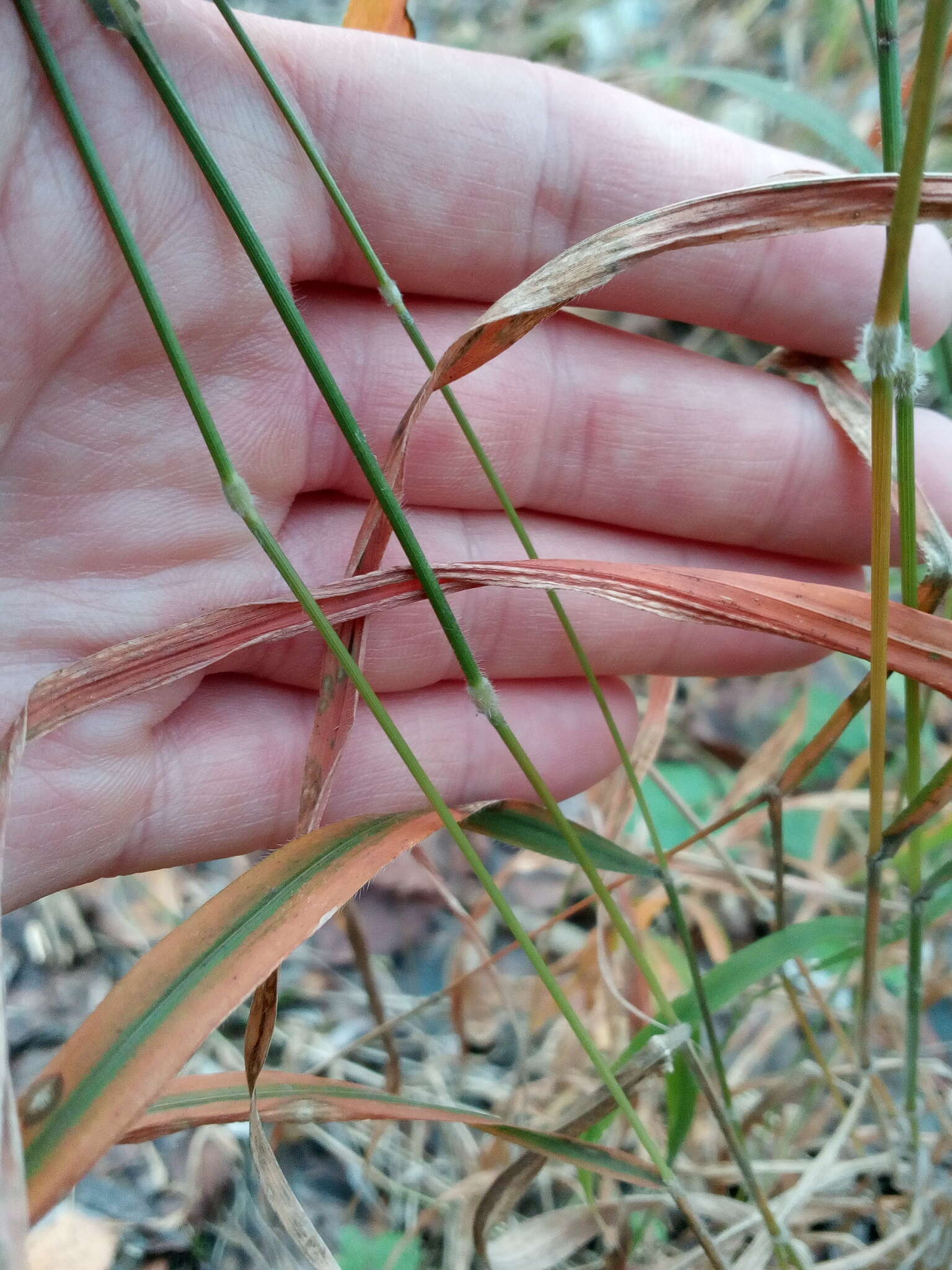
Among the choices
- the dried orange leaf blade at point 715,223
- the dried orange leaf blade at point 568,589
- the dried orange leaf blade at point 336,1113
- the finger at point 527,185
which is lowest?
the dried orange leaf blade at point 336,1113

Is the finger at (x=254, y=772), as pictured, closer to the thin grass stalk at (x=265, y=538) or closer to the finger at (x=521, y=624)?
the finger at (x=521, y=624)

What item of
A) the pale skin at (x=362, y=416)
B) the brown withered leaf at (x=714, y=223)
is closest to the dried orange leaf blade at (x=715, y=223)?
the brown withered leaf at (x=714, y=223)

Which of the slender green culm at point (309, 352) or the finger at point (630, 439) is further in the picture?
the finger at point (630, 439)

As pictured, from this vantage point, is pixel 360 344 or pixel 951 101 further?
pixel 951 101

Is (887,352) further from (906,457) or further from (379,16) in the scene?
(379,16)

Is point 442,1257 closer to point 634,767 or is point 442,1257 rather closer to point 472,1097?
point 472,1097

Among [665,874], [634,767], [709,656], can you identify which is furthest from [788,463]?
[665,874]

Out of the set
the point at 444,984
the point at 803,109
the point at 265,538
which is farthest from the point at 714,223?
the point at 444,984
